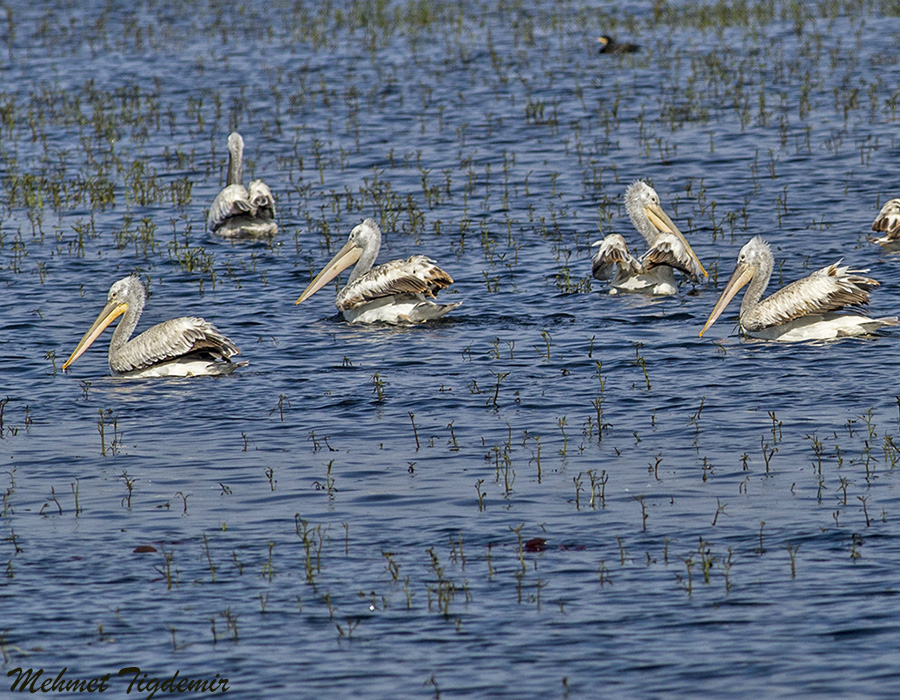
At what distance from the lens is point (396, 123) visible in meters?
25.0

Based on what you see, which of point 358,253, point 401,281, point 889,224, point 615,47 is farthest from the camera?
point 615,47

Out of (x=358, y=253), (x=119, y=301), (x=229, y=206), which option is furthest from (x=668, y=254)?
(x=229, y=206)

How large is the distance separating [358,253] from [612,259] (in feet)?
9.41

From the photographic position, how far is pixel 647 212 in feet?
56.3

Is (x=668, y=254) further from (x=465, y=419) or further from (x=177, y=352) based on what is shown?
(x=177, y=352)

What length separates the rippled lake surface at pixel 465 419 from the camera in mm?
7172

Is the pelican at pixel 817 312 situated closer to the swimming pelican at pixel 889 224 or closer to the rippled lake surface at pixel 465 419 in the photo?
the rippled lake surface at pixel 465 419

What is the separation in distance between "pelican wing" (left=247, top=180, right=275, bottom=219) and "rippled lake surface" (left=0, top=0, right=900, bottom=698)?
0.51 meters

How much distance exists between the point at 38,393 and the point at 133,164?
1037cm

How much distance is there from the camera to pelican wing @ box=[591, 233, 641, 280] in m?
15.3

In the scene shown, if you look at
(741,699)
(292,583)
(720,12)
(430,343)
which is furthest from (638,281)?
(720,12)

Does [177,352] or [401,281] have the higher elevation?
[401,281]

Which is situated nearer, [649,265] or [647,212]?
[649,265]

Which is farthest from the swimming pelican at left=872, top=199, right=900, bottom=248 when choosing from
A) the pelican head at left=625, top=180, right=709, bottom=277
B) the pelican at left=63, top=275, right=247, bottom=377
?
the pelican at left=63, top=275, right=247, bottom=377
